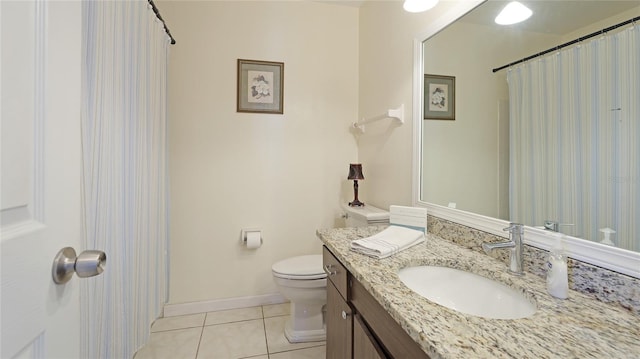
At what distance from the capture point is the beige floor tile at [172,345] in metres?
1.67

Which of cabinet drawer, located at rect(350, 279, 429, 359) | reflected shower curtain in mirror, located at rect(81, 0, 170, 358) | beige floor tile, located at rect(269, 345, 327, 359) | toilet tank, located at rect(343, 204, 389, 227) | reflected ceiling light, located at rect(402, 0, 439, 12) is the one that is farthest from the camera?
toilet tank, located at rect(343, 204, 389, 227)

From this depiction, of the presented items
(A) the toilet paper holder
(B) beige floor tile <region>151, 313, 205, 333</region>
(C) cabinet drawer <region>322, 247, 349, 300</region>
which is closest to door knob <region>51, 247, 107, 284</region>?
(C) cabinet drawer <region>322, 247, 349, 300</region>

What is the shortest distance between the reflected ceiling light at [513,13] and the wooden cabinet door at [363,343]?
3.99 feet

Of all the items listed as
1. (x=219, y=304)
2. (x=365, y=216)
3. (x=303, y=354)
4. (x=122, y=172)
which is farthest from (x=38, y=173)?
(x=219, y=304)

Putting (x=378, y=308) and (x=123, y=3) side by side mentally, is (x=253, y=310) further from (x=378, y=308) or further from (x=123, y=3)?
(x=123, y=3)

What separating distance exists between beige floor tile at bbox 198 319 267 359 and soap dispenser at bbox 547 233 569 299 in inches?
61.2

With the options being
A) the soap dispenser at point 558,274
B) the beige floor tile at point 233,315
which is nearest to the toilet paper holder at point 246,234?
the beige floor tile at point 233,315

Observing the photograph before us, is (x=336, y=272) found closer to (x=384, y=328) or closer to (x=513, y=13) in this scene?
(x=384, y=328)

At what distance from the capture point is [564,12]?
0.87 m

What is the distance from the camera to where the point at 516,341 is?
0.55 meters

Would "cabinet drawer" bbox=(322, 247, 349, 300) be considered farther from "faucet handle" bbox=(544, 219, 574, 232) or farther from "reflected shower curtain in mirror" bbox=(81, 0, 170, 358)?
"reflected shower curtain in mirror" bbox=(81, 0, 170, 358)

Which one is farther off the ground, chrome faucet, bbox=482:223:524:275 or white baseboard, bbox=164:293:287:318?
chrome faucet, bbox=482:223:524:275

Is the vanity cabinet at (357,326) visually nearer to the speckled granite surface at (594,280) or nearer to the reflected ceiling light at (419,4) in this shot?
the speckled granite surface at (594,280)

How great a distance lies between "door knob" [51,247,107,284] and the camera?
49 cm
